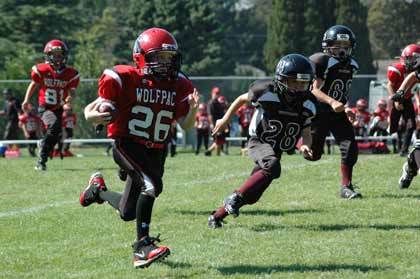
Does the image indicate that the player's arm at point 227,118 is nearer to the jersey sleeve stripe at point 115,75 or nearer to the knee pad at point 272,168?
the knee pad at point 272,168

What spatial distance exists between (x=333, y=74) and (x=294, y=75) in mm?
2388

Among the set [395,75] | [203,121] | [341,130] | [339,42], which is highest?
[339,42]

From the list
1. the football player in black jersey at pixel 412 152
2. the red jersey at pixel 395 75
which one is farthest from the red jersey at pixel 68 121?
the football player in black jersey at pixel 412 152

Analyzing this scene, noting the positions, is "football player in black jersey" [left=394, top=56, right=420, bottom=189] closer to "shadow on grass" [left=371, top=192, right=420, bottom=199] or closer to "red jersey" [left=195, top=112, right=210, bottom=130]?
"shadow on grass" [left=371, top=192, right=420, bottom=199]

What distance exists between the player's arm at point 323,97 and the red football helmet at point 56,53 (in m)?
5.24

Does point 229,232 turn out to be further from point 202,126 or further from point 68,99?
point 202,126

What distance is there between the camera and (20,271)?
6.29m

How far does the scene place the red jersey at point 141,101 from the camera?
6340 mm

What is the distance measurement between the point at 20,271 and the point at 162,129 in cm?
144

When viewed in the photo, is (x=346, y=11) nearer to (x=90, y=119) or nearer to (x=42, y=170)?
(x=42, y=170)

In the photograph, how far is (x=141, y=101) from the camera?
6.45m

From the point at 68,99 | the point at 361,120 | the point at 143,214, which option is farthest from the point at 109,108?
the point at 361,120

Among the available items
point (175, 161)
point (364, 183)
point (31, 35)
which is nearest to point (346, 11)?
point (31, 35)

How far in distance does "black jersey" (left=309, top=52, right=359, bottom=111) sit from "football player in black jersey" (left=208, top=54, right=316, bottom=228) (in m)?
1.65
